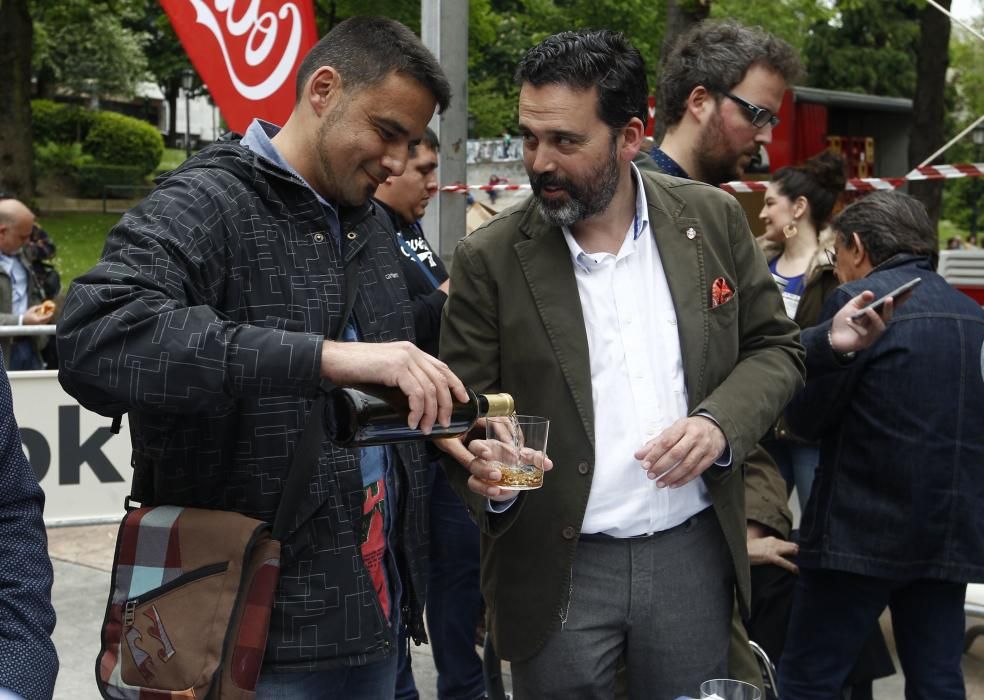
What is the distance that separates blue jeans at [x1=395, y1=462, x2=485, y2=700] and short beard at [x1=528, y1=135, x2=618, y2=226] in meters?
1.87

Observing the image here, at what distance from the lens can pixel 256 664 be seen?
2367 millimetres

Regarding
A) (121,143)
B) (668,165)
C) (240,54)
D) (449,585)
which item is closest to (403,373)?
(668,165)

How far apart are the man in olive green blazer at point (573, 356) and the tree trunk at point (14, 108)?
2202 cm

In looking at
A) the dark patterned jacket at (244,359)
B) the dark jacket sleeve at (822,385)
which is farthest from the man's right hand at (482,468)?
the dark jacket sleeve at (822,385)

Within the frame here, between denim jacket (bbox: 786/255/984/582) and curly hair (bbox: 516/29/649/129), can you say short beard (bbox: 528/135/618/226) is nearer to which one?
curly hair (bbox: 516/29/649/129)

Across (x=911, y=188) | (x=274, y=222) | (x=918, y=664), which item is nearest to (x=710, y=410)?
(x=274, y=222)

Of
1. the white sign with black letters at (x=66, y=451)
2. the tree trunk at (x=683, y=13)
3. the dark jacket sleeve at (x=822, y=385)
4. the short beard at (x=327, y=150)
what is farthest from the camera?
the tree trunk at (x=683, y=13)

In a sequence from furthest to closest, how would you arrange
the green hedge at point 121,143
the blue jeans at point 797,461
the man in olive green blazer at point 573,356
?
the green hedge at point 121,143
the blue jeans at point 797,461
the man in olive green blazer at point 573,356

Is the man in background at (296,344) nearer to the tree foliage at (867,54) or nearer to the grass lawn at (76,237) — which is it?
the grass lawn at (76,237)

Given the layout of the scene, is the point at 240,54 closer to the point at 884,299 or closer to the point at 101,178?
the point at 884,299

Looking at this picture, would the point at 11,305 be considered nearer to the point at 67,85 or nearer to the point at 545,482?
the point at 545,482

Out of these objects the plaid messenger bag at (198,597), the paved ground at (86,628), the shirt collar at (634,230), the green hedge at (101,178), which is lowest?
the green hedge at (101,178)

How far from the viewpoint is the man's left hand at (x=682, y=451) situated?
2.65 metres

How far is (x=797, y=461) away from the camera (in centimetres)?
555
